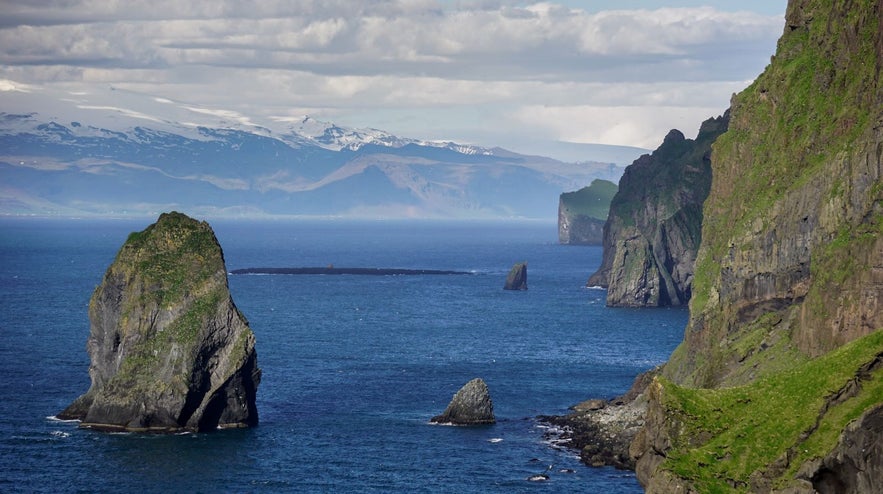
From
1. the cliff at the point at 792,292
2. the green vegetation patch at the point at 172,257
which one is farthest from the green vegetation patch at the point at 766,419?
the green vegetation patch at the point at 172,257

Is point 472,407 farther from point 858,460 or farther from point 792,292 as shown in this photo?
point 858,460

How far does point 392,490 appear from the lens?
402ft

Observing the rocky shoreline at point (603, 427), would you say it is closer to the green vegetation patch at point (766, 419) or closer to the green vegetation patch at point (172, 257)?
the green vegetation patch at point (766, 419)

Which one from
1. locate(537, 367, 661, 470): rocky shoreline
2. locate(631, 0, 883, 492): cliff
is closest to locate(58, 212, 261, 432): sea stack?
locate(537, 367, 661, 470): rocky shoreline

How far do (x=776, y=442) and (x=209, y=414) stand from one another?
71564mm

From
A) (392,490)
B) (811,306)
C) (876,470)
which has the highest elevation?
(811,306)

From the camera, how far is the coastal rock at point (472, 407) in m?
150

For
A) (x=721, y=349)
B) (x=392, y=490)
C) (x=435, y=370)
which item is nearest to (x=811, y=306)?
(x=721, y=349)

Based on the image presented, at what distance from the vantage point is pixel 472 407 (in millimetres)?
149750

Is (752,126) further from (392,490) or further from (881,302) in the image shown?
(392,490)

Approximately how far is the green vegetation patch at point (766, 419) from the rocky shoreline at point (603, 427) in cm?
3051

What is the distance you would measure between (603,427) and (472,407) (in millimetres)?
14679

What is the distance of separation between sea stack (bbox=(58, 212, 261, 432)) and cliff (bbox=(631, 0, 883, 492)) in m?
47.9

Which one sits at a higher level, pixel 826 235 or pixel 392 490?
pixel 826 235
